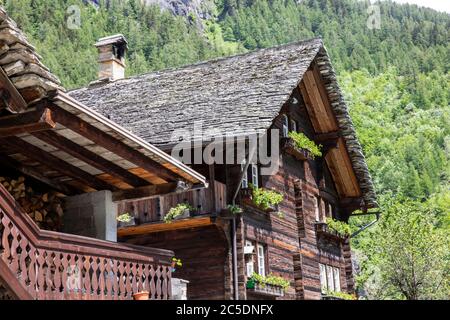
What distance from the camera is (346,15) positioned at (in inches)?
6363

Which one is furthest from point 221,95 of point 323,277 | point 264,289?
point 323,277

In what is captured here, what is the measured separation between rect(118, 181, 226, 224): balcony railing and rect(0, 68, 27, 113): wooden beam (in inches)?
423

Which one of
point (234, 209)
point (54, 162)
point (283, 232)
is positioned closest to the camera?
point (54, 162)

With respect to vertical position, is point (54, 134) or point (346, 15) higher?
point (346, 15)

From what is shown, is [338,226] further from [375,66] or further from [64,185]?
[375,66]

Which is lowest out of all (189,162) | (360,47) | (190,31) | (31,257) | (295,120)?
(31,257)

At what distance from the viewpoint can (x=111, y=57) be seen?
28984 mm

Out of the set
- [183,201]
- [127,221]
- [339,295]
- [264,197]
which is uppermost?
[264,197]

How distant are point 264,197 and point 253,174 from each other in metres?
1.37

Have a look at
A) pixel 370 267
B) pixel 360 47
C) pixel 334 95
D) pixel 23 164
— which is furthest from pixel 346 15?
pixel 23 164

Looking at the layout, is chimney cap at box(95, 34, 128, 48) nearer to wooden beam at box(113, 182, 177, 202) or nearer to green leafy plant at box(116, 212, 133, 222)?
green leafy plant at box(116, 212, 133, 222)

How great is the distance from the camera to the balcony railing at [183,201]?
19.5 metres
